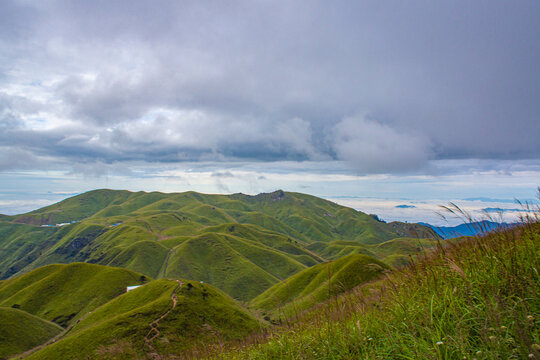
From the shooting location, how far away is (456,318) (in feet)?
13.5

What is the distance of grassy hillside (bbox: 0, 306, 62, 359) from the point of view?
75.2m

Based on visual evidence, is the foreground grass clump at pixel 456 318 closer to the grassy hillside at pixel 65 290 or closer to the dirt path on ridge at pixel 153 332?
the dirt path on ridge at pixel 153 332

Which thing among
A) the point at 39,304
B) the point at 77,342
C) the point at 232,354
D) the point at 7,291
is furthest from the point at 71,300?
the point at 232,354

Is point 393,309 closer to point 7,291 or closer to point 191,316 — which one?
point 191,316

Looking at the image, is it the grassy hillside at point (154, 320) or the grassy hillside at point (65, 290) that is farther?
the grassy hillside at point (65, 290)

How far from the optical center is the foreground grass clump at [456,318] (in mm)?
3420

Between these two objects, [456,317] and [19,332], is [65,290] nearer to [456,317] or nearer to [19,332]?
[19,332]

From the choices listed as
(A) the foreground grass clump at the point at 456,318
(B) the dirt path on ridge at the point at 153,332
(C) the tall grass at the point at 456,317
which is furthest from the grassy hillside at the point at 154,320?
(A) the foreground grass clump at the point at 456,318

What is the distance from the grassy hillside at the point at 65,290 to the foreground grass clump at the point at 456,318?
134 metres

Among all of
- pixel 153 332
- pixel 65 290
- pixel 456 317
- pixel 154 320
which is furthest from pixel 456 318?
pixel 65 290

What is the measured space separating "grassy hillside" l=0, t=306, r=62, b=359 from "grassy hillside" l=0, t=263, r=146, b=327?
19.1 metres

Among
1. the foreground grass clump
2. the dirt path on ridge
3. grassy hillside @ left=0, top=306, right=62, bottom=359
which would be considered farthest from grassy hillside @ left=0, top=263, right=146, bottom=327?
the foreground grass clump

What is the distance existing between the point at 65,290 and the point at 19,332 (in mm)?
45171

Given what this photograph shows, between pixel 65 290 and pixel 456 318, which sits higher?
pixel 456 318
